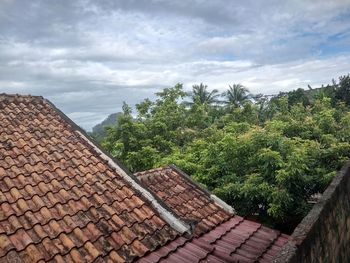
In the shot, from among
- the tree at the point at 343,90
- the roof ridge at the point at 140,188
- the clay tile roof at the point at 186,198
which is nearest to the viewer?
the roof ridge at the point at 140,188

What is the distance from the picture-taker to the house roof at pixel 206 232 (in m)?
4.86

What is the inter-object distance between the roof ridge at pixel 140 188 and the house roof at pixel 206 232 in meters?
0.25

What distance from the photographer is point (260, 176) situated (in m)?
9.52

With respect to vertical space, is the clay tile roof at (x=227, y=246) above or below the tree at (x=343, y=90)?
below

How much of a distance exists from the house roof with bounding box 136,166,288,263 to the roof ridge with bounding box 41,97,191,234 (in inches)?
10.0

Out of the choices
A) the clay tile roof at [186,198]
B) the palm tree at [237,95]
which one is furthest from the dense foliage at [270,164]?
the palm tree at [237,95]

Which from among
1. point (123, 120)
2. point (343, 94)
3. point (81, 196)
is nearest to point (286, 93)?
point (343, 94)

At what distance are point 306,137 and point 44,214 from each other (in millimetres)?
10620

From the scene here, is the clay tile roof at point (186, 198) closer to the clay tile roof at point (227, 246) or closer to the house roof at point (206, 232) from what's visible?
the house roof at point (206, 232)

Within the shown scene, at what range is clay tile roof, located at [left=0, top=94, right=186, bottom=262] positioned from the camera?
13.6 ft

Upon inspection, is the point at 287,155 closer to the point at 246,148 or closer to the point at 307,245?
the point at 246,148

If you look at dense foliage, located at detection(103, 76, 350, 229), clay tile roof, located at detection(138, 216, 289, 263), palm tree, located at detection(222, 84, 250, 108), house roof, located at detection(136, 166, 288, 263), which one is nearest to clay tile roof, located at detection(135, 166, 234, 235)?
house roof, located at detection(136, 166, 288, 263)

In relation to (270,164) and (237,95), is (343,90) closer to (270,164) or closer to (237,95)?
(237,95)

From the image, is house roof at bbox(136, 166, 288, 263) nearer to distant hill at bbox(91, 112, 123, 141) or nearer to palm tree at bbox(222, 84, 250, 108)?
distant hill at bbox(91, 112, 123, 141)
